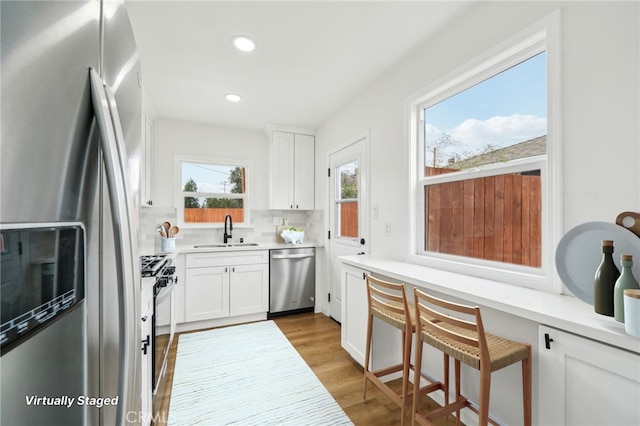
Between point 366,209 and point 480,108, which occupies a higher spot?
point 480,108

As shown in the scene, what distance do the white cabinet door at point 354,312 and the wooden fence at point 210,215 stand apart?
212cm

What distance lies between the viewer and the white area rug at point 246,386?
5.97ft

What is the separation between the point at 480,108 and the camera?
1.85m

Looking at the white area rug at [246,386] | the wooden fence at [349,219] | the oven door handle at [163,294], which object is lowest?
the white area rug at [246,386]

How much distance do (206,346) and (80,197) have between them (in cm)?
284

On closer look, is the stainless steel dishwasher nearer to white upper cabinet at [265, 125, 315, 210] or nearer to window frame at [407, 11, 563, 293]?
white upper cabinet at [265, 125, 315, 210]

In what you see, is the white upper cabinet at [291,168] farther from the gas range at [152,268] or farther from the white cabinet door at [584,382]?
the white cabinet door at [584,382]

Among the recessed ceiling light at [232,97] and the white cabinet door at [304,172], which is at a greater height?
the recessed ceiling light at [232,97]

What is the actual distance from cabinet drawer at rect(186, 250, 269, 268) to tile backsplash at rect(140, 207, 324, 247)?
0.62 m

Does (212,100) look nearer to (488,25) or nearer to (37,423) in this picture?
(488,25)

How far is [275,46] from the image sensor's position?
6.97ft

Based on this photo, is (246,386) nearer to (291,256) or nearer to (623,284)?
(291,256)

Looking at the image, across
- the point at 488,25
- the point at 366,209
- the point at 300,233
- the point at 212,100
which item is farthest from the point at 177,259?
the point at 488,25

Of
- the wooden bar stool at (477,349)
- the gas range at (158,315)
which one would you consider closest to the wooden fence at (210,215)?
the gas range at (158,315)
